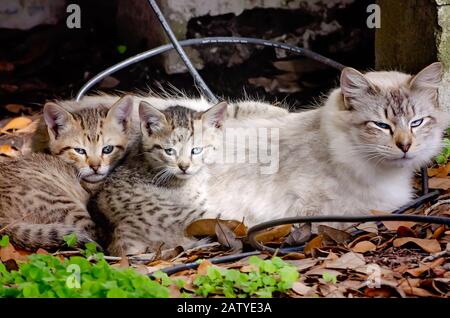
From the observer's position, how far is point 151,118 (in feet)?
15.8

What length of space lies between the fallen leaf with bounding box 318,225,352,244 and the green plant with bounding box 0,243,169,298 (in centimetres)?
123

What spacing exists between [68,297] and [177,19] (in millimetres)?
4024

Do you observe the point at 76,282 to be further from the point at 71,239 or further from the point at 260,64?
the point at 260,64

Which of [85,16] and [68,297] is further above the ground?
[85,16]

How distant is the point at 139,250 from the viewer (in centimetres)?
445

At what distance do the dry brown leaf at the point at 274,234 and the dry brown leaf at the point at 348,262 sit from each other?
0.48 metres

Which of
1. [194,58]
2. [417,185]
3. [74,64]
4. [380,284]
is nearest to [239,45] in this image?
[194,58]

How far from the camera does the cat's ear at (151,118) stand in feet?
15.6

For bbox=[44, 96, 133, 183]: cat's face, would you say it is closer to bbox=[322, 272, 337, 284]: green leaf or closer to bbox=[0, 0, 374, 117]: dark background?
bbox=[322, 272, 337, 284]: green leaf

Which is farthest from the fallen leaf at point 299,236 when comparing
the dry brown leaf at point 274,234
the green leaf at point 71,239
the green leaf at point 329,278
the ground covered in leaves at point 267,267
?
the green leaf at point 71,239

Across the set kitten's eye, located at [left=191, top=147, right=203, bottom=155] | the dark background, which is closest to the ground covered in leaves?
kitten's eye, located at [left=191, top=147, right=203, bottom=155]

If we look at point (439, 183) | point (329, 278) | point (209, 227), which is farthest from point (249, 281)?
point (439, 183)

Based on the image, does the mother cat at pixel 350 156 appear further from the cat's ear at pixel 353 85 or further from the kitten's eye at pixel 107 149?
the kitten's eye at pixel 107 149
